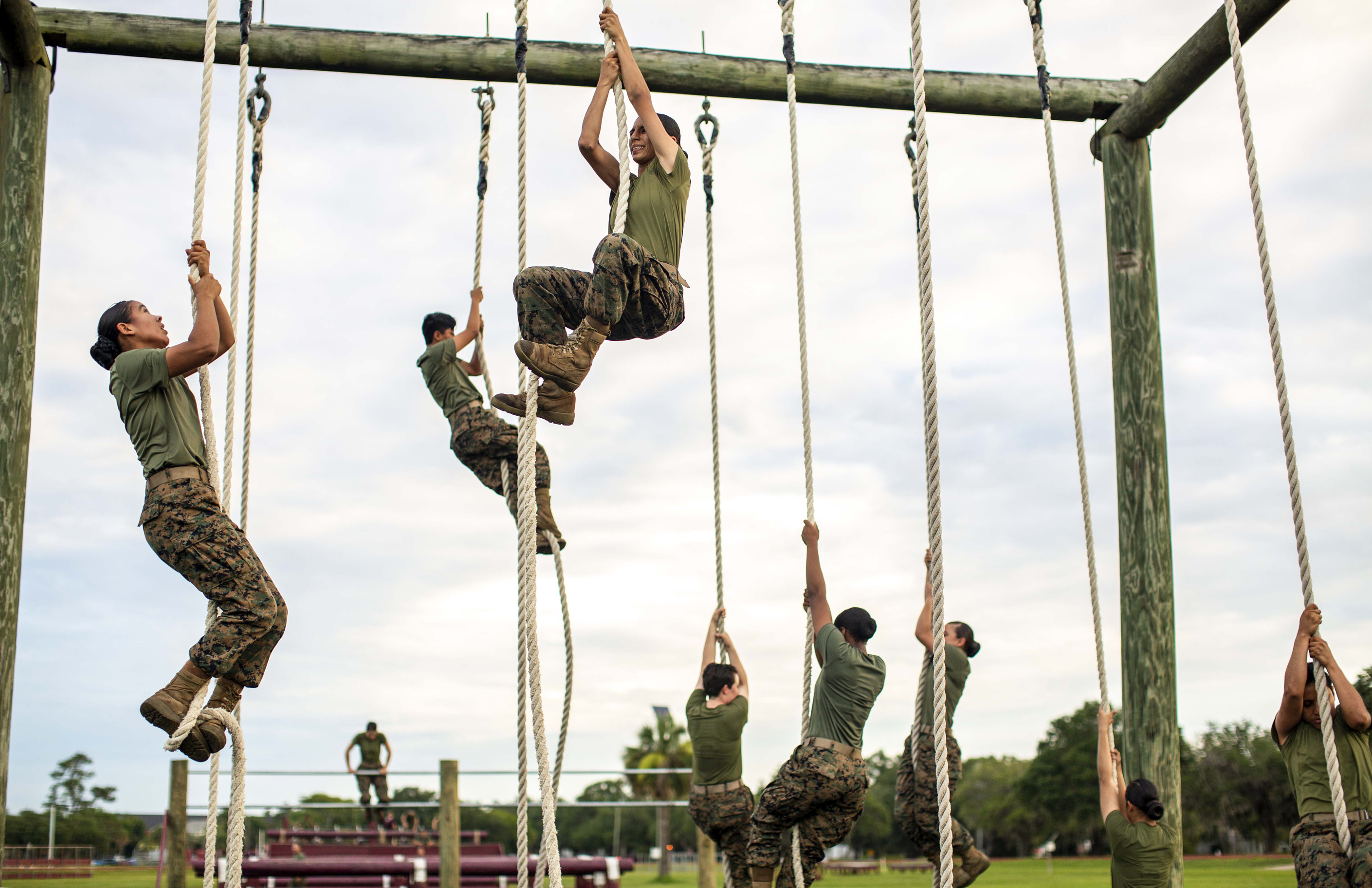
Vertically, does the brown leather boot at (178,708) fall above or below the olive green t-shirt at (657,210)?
below

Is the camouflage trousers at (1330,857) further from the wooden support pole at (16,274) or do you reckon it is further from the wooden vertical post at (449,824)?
the wooden vertical post at (449,824)

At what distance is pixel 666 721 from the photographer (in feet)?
127

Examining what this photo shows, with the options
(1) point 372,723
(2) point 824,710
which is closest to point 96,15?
(2) point 824,710

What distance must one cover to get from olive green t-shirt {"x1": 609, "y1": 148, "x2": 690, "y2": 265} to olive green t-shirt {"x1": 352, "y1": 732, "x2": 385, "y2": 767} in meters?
9.65

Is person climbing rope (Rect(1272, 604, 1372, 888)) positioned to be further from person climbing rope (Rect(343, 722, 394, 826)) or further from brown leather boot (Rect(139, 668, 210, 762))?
person climbing rope (Rect(343, 722, 394, 826))

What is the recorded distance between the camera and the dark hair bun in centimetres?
418

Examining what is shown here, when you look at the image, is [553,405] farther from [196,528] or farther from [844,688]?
[844,688]

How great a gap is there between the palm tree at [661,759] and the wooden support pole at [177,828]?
82.4ft

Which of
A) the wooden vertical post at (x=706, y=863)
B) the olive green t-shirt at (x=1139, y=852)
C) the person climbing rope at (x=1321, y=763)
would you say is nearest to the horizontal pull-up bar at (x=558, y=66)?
the person climbing rope at (x=1321, y=763)

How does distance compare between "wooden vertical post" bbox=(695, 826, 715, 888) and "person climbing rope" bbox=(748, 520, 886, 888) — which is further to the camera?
"wooden vertical post" bbox=(695, 826, 715, 888)

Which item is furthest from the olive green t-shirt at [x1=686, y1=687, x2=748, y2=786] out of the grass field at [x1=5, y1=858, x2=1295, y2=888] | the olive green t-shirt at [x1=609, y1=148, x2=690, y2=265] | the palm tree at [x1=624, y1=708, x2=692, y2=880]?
the palm tree at [x1=624, y1=708, x2=692, y2=880]

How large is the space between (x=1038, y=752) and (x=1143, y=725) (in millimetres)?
44588

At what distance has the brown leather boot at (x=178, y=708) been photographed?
12.4 ft

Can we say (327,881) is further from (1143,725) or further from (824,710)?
(1143,725)
